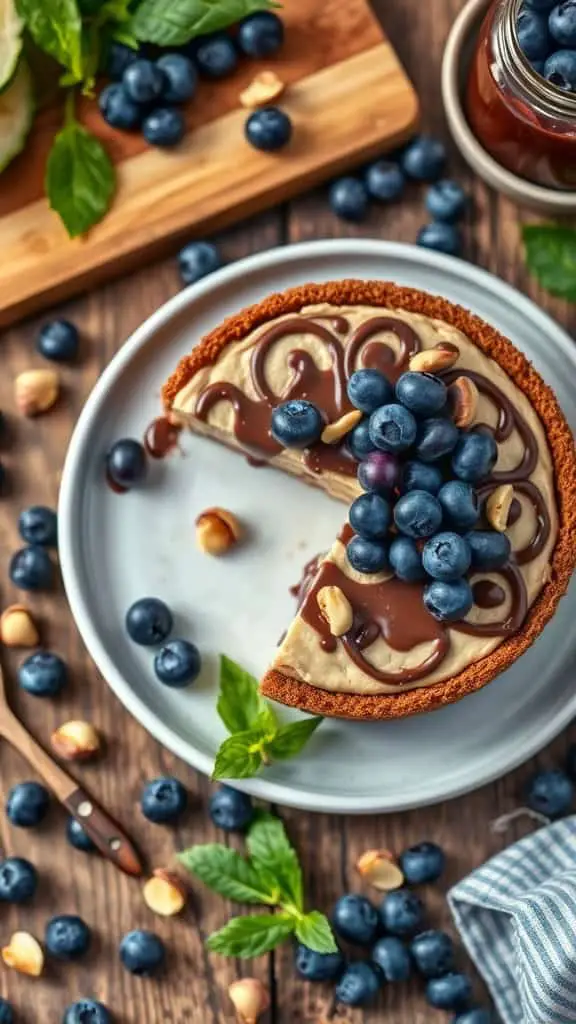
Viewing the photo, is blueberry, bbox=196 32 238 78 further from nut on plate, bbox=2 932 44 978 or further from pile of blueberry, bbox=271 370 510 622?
nut on plate, bbox=2 932 44 978

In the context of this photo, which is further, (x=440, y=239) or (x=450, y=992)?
(x=440, y=239)

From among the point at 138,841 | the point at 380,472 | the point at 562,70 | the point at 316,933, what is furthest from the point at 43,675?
the point at 562,70

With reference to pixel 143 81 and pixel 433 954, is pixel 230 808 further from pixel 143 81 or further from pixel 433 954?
pixel 143 81

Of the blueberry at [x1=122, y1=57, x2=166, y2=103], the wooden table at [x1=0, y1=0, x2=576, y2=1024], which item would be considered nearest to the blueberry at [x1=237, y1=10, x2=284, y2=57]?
the blueberry at [x1=122, y1=57, x2=166, y2=103]

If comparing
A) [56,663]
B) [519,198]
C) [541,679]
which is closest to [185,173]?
[519,198]

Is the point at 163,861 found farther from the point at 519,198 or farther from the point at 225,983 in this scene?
the point at 519,198

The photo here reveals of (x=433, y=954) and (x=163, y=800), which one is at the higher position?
(x=163, y=800)

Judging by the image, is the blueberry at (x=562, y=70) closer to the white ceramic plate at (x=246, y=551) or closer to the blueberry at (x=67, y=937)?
the white ceramic plate at (x=246, y=551)
